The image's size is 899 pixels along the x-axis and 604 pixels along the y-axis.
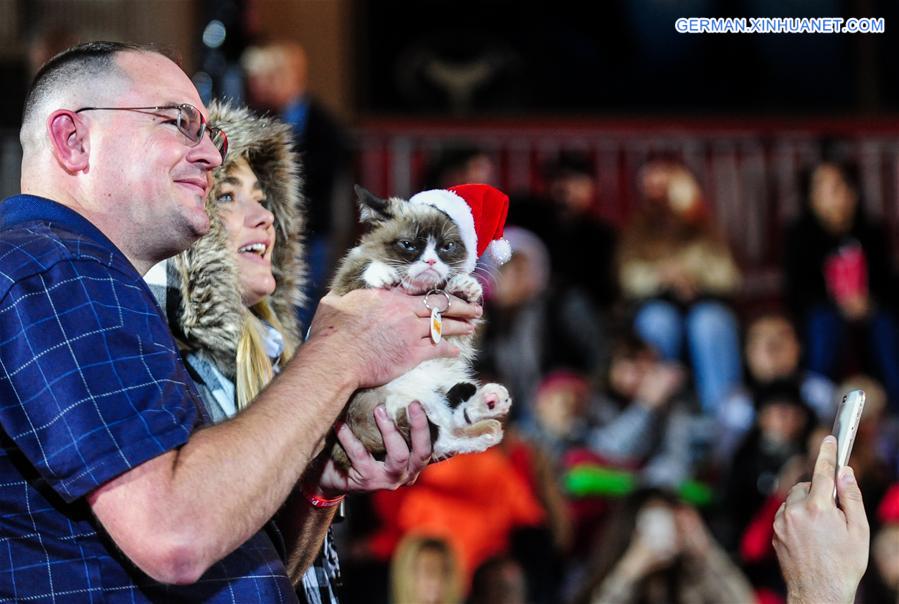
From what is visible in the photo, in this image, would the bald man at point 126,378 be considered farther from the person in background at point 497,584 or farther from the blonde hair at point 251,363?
the person in background at point 497,584

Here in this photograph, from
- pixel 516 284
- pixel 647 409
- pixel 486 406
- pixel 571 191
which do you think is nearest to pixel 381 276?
pixel 486 406

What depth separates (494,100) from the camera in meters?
10.1

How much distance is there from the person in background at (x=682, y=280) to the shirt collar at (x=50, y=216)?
5427 millimetres

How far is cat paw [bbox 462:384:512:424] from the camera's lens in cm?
262

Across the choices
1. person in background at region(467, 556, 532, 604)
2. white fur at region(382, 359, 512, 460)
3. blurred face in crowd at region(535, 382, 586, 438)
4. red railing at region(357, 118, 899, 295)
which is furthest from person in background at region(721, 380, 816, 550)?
white fur at region(382, 359, 512, 460)

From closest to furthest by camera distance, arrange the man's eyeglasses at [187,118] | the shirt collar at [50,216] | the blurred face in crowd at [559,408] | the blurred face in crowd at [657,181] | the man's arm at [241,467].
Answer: the man's arm at [241,467] < the shirt collar at [50,216] < the man's eyeglasses at [187,118] < the blurred face in crowd at [559,408] < the blurred face in crowd at [657,181]

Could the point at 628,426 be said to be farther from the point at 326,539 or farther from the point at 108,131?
the point at 108,131

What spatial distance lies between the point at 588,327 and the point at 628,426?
0.77 m

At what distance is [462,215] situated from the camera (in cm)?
282

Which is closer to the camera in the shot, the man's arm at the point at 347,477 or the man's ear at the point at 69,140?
the man's ear at the point at 69,140

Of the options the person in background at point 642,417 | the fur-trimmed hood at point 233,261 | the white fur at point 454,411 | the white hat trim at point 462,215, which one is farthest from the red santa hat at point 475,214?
the person in background at point 642,417

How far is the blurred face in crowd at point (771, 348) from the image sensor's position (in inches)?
287

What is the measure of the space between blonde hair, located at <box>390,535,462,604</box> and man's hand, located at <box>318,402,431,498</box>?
138 inches

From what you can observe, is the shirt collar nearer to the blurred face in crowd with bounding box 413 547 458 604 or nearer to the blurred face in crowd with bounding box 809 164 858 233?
the blurred face in crowd with bounding box 413 547 458 604
